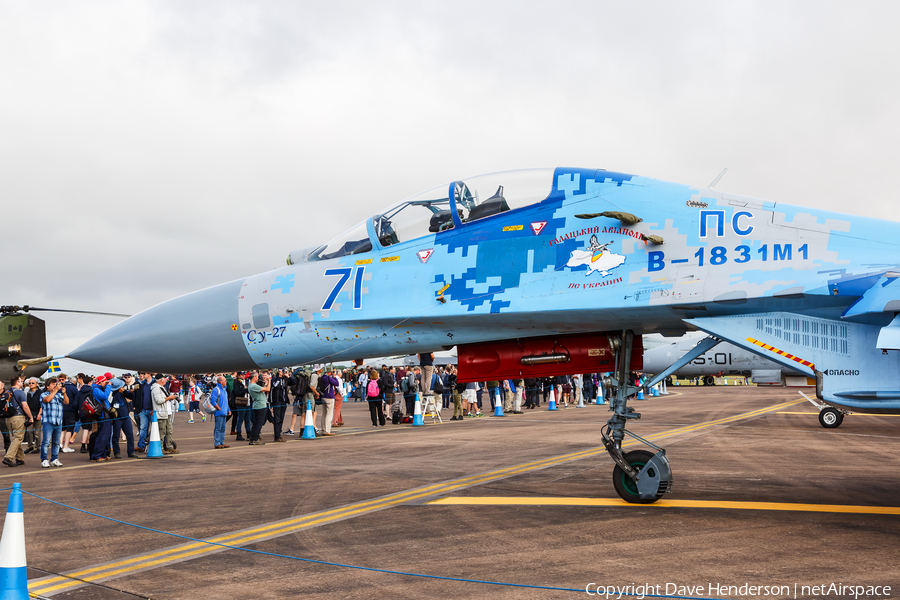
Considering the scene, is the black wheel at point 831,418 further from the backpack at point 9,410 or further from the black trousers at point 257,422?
the backpack at point 9,410

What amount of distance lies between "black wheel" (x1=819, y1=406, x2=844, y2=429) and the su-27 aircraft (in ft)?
42.1

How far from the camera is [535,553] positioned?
588 centimetres

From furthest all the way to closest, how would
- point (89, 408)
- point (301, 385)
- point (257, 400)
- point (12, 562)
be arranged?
point (301, 385) → point (257, 400) → point (89, 408) → point (12, 562)

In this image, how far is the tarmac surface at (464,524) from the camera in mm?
5164

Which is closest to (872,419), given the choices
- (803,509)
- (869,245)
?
(803,509)

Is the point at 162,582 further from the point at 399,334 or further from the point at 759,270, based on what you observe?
the point at 759,270

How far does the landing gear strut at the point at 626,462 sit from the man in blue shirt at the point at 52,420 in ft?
37.2

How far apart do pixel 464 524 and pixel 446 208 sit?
10.7 ft

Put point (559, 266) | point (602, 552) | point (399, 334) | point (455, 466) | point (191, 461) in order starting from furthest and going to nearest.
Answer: point (191, 461), point (455, 466), point (399, 334), point (559, 266), point (602, 552)

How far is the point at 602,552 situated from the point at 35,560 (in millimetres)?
5000

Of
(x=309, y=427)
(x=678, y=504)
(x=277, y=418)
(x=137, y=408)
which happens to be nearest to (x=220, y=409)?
(x=137, y=408)

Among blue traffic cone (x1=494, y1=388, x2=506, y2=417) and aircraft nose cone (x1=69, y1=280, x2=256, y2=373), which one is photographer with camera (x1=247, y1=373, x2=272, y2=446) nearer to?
aircraft nose cone (x1=69, y1=280, x2=256, y2=373)

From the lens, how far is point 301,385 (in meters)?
19.2

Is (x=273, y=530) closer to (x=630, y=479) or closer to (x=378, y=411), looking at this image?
(x=630, y=479)
